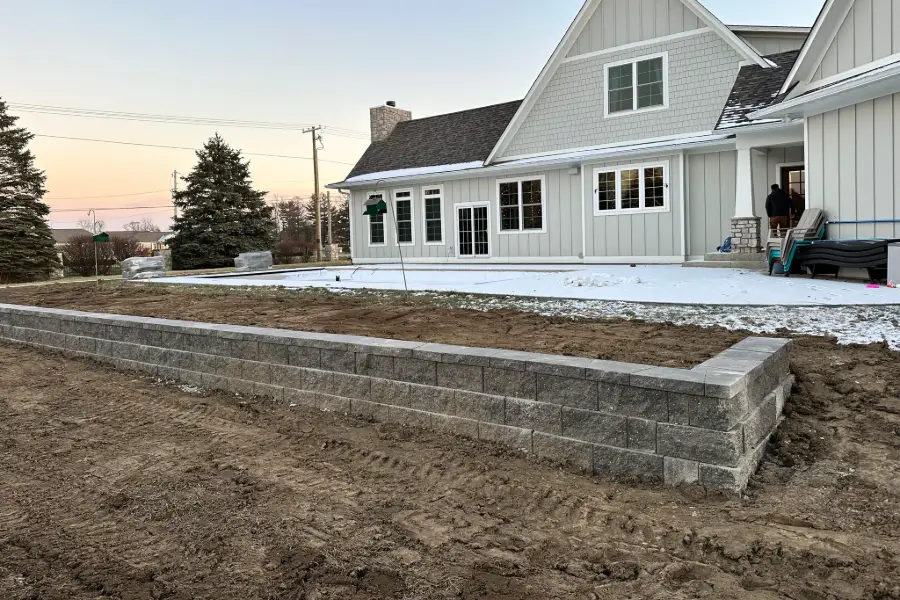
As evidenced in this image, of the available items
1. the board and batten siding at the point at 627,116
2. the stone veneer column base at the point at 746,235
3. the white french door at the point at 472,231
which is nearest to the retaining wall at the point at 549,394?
the stone veneer column base at the point at 746,235

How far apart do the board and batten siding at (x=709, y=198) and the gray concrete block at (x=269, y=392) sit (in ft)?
42.3

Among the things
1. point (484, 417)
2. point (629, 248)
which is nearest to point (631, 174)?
point (629, 248)

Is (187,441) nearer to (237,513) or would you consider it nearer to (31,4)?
(237,513)

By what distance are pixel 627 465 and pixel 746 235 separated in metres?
11.9

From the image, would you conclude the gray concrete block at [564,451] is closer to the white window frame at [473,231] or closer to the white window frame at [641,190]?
the white window frame at [641,190]

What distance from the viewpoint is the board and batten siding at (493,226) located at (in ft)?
58.9

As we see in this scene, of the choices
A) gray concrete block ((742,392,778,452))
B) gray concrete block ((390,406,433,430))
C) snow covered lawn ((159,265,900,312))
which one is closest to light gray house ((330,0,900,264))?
snow covered lawn ((159,265,900,312))

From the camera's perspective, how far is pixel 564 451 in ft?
12.5

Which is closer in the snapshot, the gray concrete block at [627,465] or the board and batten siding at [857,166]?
the gray concrete block at [627,465]

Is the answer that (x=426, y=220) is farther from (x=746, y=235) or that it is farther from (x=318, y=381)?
(x=318, y=381)

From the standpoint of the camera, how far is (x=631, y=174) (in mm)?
16594

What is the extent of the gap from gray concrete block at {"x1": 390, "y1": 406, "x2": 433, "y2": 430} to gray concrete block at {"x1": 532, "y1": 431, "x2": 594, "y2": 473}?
845 mm

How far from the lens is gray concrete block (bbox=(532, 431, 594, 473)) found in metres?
3.73

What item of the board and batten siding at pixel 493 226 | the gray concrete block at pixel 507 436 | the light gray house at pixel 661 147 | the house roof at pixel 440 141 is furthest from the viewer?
the house roof at pixel 440 141
